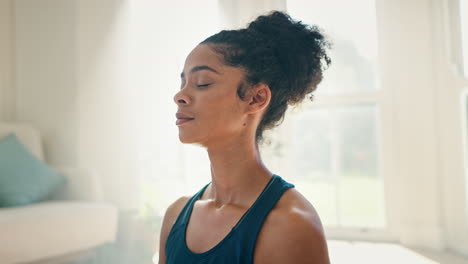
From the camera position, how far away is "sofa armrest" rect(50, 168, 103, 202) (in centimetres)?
240

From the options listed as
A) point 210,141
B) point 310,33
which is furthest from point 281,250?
point 310,33

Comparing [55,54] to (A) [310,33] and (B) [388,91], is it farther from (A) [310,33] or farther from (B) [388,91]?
(A) [310,33]

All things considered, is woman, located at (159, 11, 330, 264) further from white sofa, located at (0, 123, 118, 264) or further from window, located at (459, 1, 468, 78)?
window, located at (459, 1, 468, 78)

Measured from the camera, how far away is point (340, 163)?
2.67 m

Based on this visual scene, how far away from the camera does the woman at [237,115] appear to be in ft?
2.62

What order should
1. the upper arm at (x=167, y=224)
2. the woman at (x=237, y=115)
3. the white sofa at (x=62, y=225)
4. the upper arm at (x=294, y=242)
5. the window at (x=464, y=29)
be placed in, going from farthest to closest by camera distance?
1. the window at (x=464, y=29)
2. the white sofa at (x=62, y=225)
3. the upper arm at (x=167, y=224)
4. the woman at (x=237, y=115)
5. the upper arm at (x=294, y=242)

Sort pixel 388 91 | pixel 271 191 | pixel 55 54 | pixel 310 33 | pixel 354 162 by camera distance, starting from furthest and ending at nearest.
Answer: pixel 55 54 → pixel 354 162 → pixel 388 91 → pixel 310 33 → pixel 271 191

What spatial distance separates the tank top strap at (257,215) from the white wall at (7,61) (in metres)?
2.74

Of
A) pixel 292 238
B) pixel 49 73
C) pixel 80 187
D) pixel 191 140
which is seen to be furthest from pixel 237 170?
pixel 49 73

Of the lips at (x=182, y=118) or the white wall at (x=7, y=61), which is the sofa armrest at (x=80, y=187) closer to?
the white wall at (x=7, y=61)

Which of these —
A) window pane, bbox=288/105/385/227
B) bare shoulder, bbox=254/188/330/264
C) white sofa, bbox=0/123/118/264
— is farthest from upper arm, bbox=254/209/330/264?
window pane, bbox=288/105/385/227

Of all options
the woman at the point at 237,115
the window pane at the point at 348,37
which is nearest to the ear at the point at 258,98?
the woman at the point at 237,115

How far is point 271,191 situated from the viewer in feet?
2.62

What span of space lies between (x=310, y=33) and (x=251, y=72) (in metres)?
0.18
